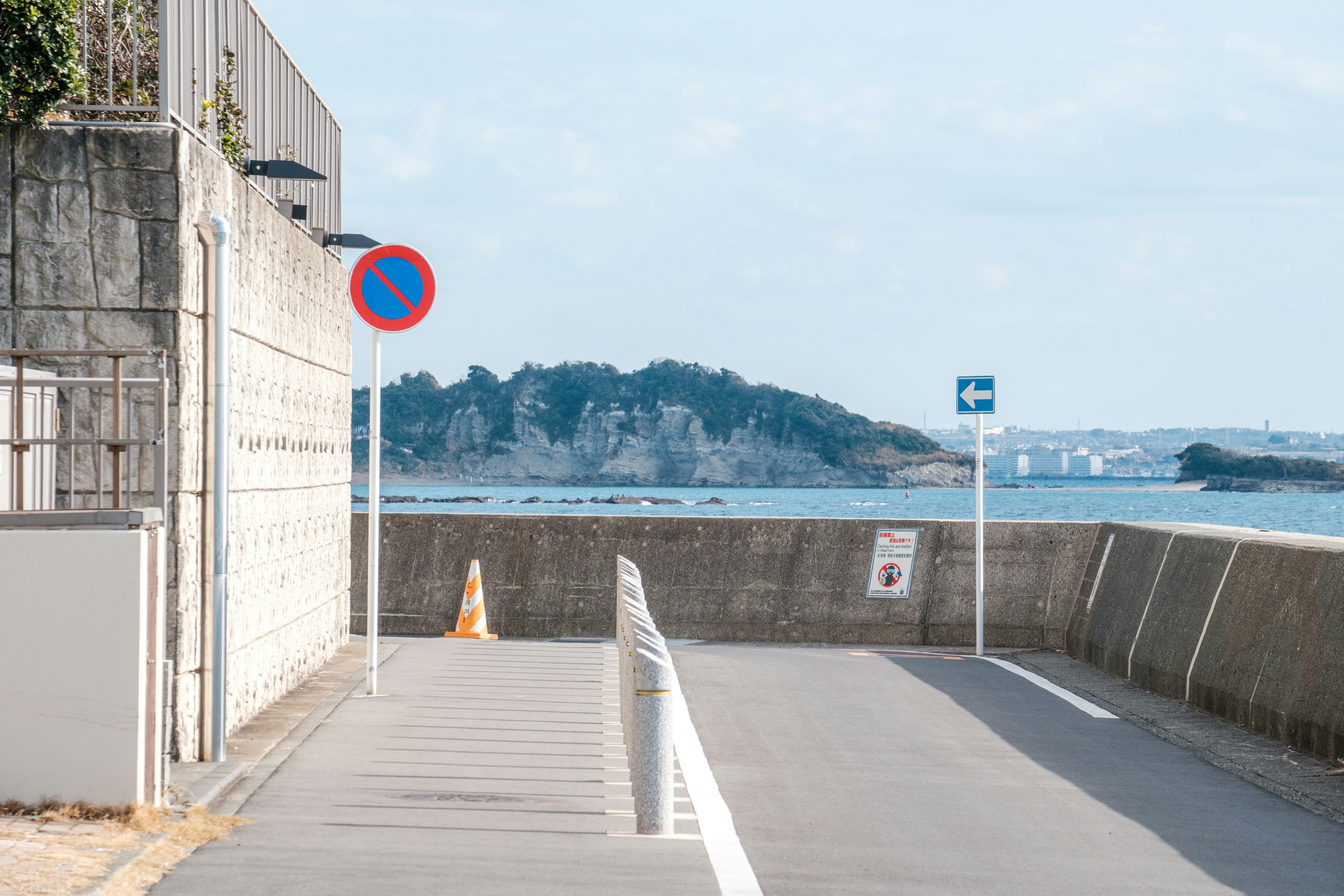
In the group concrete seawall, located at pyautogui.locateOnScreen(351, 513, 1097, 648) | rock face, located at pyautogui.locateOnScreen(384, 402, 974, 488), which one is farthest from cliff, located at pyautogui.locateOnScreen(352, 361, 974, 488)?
concrete seawall, located at pyautogui.locateOnScreen(351, 513, 1097, 648)

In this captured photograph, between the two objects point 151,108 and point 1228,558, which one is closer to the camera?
point 151,108

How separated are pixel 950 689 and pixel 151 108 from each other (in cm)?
752

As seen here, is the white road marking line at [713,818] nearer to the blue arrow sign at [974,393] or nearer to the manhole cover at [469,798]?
the manhole cover at [469,798]

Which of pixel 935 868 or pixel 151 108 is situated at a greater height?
pixel 151 108

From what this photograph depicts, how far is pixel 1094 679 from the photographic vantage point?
39.4 ft

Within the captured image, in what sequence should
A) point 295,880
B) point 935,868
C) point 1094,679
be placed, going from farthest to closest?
point 1094,679 < point 935,868 < point 295,880

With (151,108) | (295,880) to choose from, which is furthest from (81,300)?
(295,880)

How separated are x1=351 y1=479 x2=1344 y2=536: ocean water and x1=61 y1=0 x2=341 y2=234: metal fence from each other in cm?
6578

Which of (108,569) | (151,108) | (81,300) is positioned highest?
(151,108)

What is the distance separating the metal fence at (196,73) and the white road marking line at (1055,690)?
7.58 meters

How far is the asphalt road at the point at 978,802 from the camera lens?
18.5 feet

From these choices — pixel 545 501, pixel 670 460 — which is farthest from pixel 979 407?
pixel 670 460

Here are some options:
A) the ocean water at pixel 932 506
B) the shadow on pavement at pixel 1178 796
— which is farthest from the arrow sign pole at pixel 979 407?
the ocean water at pixel 932 506

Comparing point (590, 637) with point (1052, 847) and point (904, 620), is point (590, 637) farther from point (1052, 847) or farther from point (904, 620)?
point (1052, 847)
